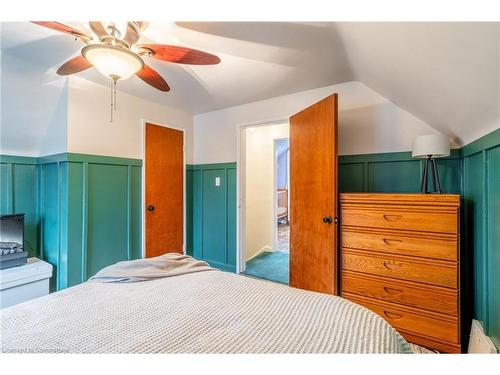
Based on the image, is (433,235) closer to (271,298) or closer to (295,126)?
(271,298)

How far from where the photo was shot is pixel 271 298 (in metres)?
1.11

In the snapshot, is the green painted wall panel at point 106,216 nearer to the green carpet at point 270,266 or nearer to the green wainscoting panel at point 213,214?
the green wainscoting panel at point 213,214

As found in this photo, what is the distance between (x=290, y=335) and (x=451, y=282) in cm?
142

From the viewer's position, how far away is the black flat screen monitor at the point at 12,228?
2076mm

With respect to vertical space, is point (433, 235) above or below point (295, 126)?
below

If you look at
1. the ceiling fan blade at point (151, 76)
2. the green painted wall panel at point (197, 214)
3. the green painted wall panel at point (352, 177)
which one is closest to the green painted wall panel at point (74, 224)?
the ceiling fan blade at point (151, 76)

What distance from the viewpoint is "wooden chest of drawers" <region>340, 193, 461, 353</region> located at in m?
1.57

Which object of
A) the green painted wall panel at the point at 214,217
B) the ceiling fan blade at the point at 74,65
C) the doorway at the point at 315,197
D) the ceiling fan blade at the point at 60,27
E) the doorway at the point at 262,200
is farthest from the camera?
the doorway at the point at 262,200

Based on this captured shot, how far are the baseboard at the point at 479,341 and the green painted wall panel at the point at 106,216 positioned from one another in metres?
3.08

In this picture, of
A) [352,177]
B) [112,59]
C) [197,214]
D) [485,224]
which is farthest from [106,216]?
[485,224]

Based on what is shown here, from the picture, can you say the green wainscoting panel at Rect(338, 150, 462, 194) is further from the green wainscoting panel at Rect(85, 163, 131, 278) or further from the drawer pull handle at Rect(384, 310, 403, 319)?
the green wainscoting panel at Rect(85, 163, 131, 278)

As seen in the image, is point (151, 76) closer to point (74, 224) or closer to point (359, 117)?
point (74, 224)

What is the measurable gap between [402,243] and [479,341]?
69 cm
